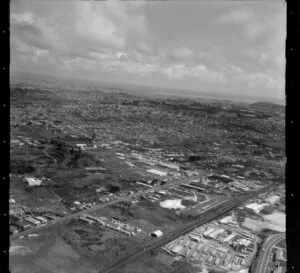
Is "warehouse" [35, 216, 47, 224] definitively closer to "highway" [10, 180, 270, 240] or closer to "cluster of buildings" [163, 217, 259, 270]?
"highway" [10, 180, 270, 240]

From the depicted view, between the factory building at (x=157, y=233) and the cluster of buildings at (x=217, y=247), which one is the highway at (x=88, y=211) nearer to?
the factory building at (x=157, y=233)

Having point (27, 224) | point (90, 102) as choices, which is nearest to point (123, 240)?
point (27, 224)

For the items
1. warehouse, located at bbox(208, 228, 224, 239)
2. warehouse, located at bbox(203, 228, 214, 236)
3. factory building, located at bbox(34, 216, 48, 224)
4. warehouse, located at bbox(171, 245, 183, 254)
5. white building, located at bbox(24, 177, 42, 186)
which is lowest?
warehouse, located at bbox(208, 228, 224, 239)

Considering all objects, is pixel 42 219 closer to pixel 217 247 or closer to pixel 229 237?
pixel 217 247

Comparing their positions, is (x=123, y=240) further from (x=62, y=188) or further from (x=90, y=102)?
(x=90, y=102)

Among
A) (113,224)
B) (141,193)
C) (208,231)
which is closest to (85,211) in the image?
(113,224)

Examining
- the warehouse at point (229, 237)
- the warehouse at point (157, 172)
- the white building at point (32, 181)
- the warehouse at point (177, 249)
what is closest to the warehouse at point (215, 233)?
the warehouse at point (229, 237)

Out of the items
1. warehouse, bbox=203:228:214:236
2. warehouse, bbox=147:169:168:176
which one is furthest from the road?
warehouse, bbox=147:169:168:176
